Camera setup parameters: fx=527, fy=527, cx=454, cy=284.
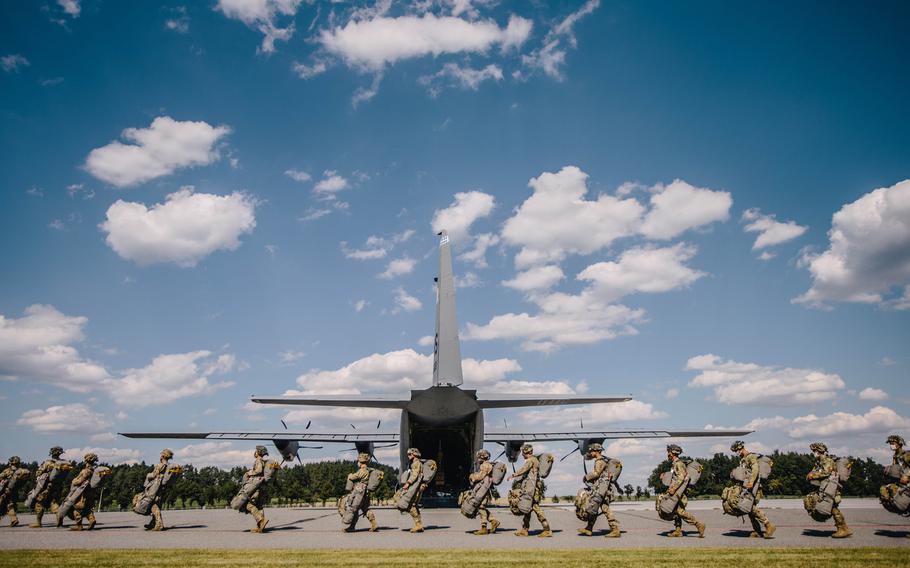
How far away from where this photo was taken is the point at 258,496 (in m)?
14.3

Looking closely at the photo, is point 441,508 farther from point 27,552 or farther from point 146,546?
point 27,552

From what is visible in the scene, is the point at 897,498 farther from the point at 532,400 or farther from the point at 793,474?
the point at 793,474

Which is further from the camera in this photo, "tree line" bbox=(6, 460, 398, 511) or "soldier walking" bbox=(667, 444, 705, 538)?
"tree line" bbox=(6, 460, 398, 511)

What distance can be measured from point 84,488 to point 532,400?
46.0 ft

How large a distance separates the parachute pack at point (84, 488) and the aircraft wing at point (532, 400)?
38.9ft

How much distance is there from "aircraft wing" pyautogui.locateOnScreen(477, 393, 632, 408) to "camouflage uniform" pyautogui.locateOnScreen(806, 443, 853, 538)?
7.05 m

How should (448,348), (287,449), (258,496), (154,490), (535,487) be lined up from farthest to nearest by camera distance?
(287,449) < (448,348) < (154,490) < (258,496) < (535,487)

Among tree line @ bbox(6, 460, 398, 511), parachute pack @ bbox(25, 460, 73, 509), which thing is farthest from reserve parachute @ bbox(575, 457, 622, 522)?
tree line @ bbox(6, 460, 398, 511)

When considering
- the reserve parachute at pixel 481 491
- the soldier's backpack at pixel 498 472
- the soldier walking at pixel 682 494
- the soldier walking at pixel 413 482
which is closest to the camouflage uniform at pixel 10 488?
the soldier walking at pixel 413 482

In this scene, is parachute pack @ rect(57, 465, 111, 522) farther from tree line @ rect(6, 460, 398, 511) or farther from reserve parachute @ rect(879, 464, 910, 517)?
tree line @ rect(6, 460, 398, 511)

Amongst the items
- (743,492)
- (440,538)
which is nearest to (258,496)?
(440,538)

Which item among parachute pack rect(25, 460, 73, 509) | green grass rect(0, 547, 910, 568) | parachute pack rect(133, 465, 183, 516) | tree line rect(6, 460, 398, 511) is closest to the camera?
green grass rect(0, 547, 910, 568)

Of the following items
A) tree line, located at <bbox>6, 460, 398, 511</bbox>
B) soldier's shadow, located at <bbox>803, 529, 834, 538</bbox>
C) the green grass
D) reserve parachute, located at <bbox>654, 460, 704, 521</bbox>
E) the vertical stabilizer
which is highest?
the vertical stabilizer

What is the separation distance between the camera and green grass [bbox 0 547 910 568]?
844cm
